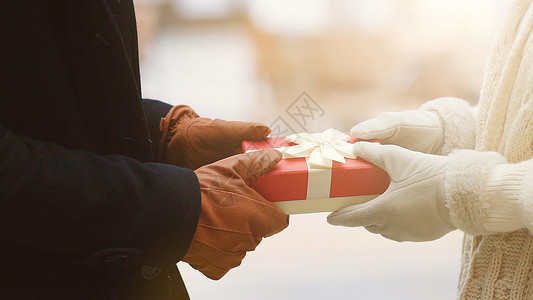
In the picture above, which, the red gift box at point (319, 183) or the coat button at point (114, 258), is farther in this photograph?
the red gift box at point (319, 183)

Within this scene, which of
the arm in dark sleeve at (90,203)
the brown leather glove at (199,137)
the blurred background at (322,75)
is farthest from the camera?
the blurred background at (322,75)

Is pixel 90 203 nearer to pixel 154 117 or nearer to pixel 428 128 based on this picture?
pixel 154 117

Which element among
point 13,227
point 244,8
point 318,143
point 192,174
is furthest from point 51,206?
point 244,8

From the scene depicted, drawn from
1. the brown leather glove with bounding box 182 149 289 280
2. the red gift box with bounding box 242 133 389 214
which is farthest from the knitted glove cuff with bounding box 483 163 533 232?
the brown leather glove with bounding box 182 149 289 280

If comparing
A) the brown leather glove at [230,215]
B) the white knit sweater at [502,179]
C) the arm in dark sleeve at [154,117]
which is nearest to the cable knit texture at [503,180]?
the white knit sweater at [502,179]

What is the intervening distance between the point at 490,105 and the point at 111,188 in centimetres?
52

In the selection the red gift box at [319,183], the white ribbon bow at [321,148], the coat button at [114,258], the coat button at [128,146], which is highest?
the coat button at [128,146]

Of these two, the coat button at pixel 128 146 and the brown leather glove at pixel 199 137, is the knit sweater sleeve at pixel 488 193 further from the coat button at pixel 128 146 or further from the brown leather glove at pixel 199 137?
the coat button at pixel 128 146

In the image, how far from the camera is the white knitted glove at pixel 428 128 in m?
0.66

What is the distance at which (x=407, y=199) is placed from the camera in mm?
565

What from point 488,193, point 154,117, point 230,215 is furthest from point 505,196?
point 154,117

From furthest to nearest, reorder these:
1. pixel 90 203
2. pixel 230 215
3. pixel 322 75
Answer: pixel 322 75
pixel 230 215
pixel 90 203

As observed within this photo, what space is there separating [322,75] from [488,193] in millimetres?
621

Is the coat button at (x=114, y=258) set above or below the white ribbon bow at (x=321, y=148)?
below
